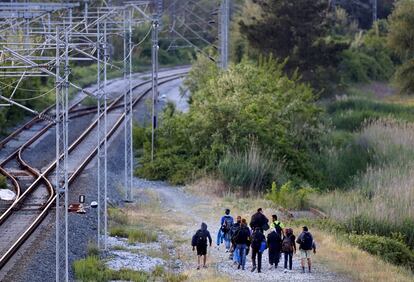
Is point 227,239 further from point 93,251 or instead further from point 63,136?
point 63,136

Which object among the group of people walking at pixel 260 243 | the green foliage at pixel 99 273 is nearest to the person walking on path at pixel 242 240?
the group of people walking at pixel 260 243

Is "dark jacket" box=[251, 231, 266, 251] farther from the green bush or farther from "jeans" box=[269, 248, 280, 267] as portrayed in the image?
the green bush

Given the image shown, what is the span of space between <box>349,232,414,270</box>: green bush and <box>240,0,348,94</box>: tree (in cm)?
3509

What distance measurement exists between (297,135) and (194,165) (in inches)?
263

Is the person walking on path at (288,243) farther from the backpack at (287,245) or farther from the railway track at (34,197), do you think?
the railway track at (34,197)

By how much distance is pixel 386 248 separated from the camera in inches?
1122

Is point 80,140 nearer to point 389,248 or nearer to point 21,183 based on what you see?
point 21,183

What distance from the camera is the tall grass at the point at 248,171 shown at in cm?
3828

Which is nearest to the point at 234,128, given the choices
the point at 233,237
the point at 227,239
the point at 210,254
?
the point at 210,254

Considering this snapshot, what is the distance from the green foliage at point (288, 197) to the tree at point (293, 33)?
28.5 metres

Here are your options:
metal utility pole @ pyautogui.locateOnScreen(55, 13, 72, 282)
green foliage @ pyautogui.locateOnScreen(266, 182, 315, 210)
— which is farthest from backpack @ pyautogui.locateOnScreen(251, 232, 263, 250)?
green foliage @ pyautogui.locateOnScreen(266, 182, 315, 210)

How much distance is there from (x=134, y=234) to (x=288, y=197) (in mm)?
8377

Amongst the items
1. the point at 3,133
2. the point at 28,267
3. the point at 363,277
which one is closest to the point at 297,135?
the point at 3,133

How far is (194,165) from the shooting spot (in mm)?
40812
